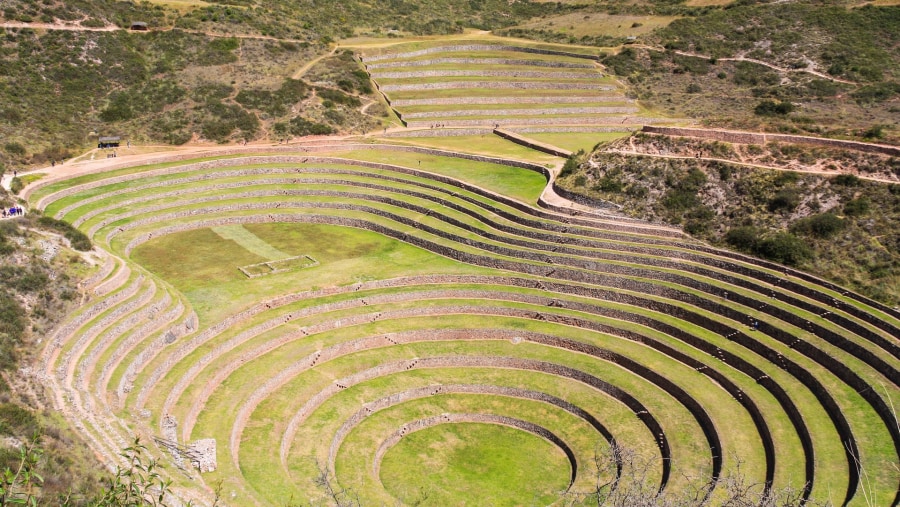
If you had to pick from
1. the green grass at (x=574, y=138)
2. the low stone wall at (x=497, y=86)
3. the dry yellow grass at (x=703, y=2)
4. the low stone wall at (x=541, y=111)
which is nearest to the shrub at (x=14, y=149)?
the low stone wall at (x=497, y=86)

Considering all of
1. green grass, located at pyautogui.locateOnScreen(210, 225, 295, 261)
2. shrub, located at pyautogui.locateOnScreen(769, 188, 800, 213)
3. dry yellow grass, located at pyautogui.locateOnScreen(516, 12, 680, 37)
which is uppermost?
dry yellow grass, located at pyautogui.locateOnScreen(516, 12, 680, 37)

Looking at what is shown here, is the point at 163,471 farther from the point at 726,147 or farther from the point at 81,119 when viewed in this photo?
the point at 81,119

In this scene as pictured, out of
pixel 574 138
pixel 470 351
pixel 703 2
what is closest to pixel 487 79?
pixel 574 138

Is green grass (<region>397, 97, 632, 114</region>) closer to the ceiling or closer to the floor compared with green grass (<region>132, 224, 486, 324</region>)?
closer to the ceiling

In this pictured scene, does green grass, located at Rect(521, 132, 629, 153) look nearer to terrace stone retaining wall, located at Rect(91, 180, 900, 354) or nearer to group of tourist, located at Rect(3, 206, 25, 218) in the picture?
terrace stone retaining wall, located at Rect(91, 180, 900, 354)

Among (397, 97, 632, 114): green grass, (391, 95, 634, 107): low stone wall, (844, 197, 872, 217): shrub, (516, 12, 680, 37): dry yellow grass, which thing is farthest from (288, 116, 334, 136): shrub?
(516, 12, 680, 37): dry yellow grass

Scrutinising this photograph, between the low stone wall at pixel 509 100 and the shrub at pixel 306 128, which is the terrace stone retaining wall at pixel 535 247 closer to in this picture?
the shrub at pixel 306 128


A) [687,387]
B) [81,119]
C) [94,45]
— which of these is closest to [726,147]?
[687,387]
